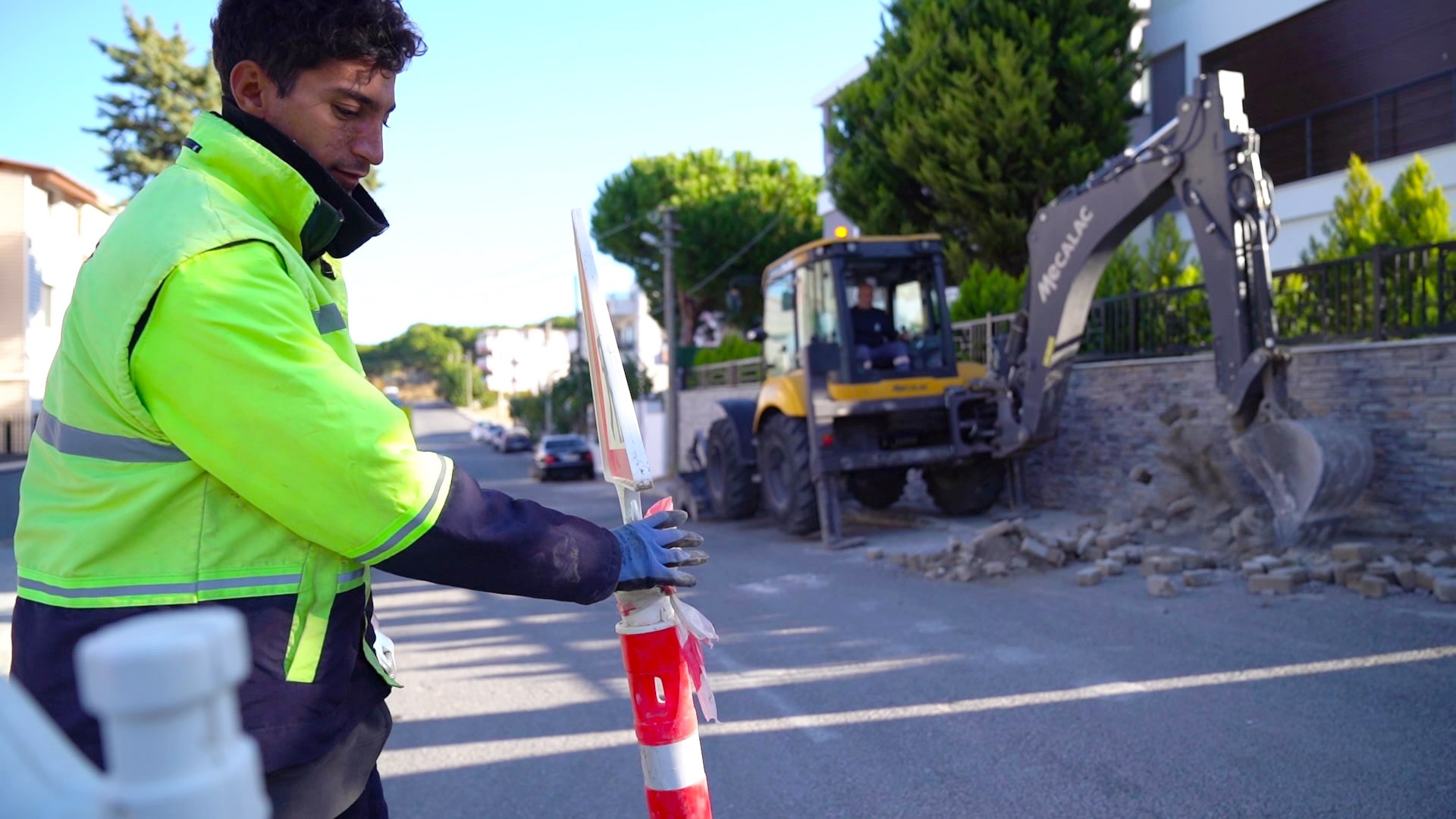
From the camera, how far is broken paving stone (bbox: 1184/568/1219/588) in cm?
723

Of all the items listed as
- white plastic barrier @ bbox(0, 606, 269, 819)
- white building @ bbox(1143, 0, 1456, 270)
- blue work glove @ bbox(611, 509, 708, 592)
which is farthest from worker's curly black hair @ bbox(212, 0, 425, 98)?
white building @ bbox(1143, 0, 1456, 270)

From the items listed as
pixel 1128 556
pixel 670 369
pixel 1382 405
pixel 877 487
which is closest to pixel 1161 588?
pixel 1128 556

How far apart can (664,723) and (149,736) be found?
1158 mm

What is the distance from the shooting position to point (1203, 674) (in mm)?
5152

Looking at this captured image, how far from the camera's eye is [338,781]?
159 centimetres

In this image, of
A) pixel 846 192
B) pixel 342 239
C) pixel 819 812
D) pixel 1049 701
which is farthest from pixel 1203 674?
pixel 846 192

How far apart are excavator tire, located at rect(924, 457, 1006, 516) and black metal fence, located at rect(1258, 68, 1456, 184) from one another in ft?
25.1

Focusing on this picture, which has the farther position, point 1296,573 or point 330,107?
point 1296,573

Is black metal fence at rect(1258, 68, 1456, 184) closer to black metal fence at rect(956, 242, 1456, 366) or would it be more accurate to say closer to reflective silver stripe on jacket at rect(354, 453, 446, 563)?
black metal fence at rect(956, 242, 1456, 366)

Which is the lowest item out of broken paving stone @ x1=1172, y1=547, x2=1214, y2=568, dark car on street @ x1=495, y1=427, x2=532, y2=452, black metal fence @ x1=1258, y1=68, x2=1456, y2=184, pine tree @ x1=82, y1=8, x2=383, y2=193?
dark car on street @ x1=495, y1=427, x2=532, y2=452

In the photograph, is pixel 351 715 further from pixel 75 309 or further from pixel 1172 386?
pixel 1172 386

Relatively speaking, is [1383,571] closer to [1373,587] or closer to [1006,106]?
[1373,587]

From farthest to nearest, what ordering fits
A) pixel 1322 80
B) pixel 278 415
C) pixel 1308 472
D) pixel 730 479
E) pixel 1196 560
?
pixel 1322 80, pixel 730 479, pixel 1196 560, pixel 1308 472, pixel 278 415

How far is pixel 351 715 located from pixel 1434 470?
8798 millimetres
